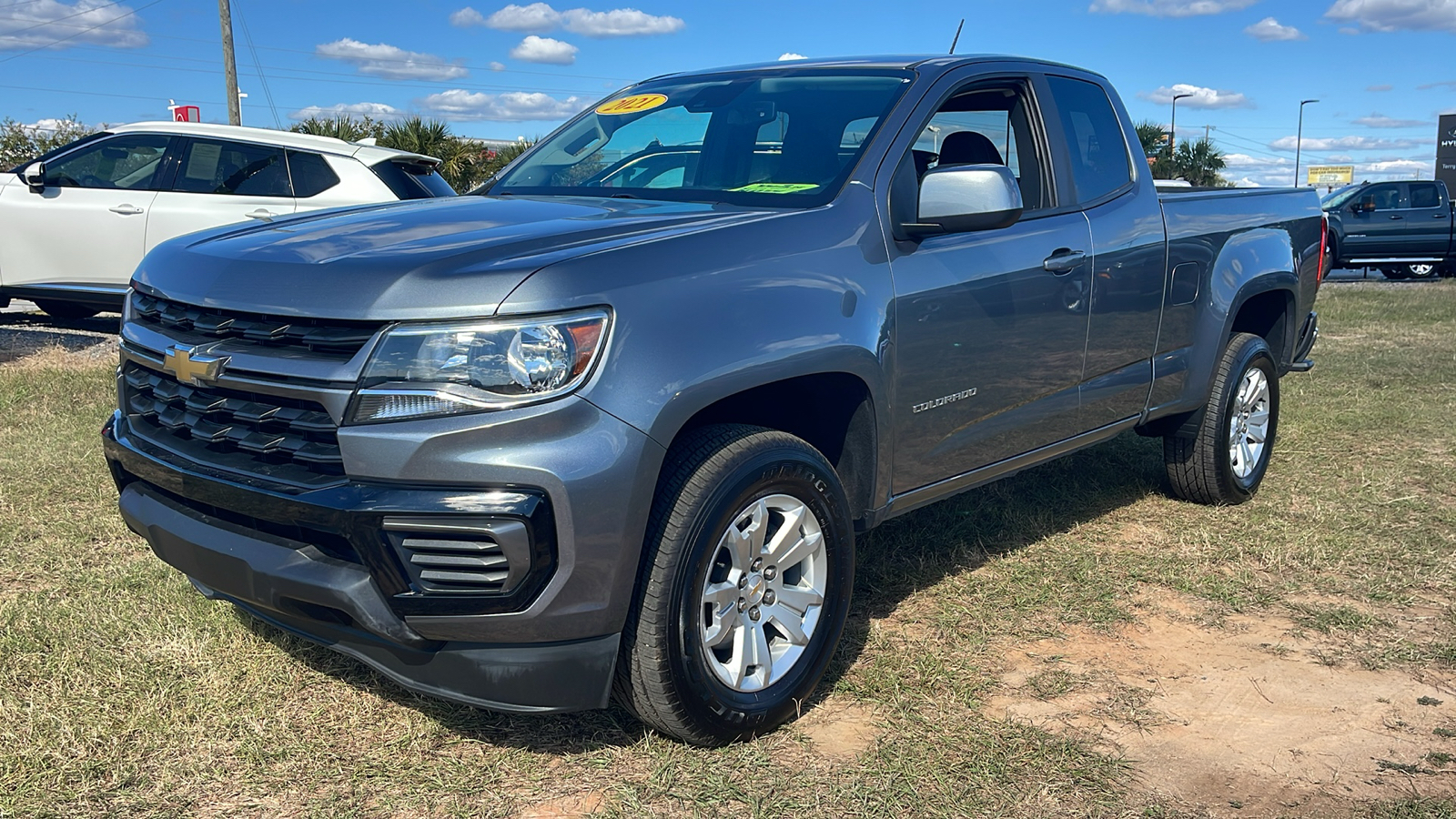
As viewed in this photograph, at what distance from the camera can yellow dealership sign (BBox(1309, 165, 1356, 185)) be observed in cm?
8631

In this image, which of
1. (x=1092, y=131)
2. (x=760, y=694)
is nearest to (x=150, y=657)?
(x=760, y=694)

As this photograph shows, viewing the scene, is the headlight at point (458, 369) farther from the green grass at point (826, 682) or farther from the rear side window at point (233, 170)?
the rear side window at point (233, 170)

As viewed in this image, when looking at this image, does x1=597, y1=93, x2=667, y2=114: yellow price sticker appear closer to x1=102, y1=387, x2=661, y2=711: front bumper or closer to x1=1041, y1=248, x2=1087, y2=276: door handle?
x1=1041, y1=248, x2=1087, y2=276: door handle

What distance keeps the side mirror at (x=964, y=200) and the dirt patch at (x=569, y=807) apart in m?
1.82

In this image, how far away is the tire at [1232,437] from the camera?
526 cm

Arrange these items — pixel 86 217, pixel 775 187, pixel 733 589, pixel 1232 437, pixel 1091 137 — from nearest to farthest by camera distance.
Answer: pixel 733 589, pixel 775 187, pixel 1091 137, pixel 1232 437, pixel 86 217

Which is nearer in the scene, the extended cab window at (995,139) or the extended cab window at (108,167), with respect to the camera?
the extended cab window at (995,139)

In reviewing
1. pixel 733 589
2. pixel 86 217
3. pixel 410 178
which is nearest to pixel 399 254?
pixel 733 589

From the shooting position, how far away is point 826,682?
3.52 metres

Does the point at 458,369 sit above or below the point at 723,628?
above

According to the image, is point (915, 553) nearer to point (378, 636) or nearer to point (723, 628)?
point (723, 628)

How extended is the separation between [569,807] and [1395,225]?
2148 centimetres

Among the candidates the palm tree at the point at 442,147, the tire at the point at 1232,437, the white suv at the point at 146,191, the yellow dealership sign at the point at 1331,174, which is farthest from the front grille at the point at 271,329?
the yellow dealership sign at the point at 1331,174

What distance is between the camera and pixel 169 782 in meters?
2.84
